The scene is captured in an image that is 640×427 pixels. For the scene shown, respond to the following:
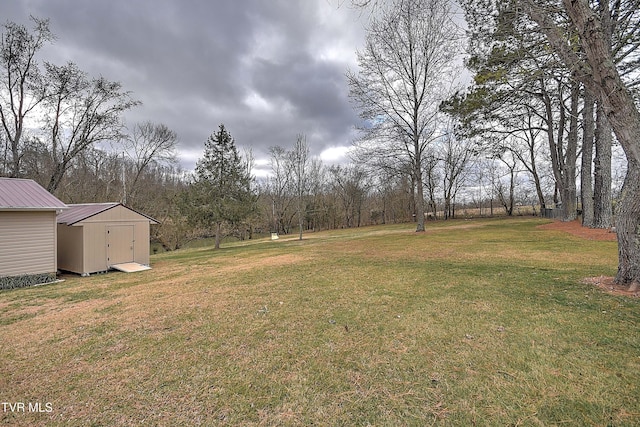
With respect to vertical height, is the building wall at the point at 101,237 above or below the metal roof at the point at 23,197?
below

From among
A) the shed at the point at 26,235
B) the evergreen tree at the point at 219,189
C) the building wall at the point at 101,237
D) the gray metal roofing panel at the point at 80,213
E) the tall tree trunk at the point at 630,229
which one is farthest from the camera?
the evergreen tree at the point at 219,189

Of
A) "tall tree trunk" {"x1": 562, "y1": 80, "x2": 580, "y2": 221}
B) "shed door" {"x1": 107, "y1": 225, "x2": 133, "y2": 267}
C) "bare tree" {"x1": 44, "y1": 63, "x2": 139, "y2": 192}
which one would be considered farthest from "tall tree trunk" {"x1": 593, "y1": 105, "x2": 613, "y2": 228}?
"bare tree" {"x1": 44, "y1": 63, "x2": 139, "y2": 192}

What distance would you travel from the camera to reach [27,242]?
846cm

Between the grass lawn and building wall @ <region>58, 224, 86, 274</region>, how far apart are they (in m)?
4.49

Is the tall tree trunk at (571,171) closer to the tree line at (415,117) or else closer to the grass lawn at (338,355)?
the tree line at (415,117)

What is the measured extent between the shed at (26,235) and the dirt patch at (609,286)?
14156mm

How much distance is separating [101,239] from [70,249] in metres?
1.13

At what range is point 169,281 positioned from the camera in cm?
758

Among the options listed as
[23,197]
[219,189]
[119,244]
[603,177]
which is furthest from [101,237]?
[603,177]

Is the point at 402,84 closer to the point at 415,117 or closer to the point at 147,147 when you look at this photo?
the point at 415,117

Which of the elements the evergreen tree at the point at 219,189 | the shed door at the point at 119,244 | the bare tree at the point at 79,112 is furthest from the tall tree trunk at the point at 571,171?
the bare tree at the point at 79,112

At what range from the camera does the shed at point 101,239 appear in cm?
983

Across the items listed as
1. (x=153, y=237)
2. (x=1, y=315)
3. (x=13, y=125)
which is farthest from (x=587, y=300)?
(x=153, y=237)

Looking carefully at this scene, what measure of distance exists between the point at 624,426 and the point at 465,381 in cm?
97
